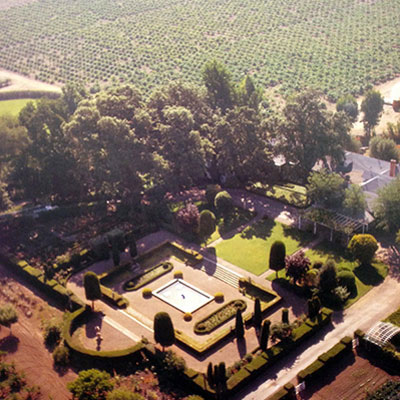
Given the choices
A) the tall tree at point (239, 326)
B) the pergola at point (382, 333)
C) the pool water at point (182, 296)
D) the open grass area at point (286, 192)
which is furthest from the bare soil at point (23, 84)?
the pergola at point (382, 333)

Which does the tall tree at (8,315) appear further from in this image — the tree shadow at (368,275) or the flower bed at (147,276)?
the tree shadow at (368,275)

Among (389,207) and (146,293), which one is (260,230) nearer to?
(389,207)

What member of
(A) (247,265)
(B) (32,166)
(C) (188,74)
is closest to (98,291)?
(A) (247,265)

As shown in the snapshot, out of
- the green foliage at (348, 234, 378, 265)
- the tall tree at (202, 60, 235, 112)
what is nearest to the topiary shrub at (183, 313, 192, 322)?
the green foliage at (348, 234, 378, 265)

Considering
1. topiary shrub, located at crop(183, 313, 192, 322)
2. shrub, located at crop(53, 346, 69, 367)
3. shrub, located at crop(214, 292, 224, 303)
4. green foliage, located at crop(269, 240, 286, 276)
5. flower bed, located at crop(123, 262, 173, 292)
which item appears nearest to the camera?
shrub, located at crop(53, 346, 69, 367)

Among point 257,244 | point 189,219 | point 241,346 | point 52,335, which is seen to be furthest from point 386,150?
point 52,335

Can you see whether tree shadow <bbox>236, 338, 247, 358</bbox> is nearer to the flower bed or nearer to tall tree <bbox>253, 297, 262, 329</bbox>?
tall tree <bbox>253, 297, 262, 329</bbox>
